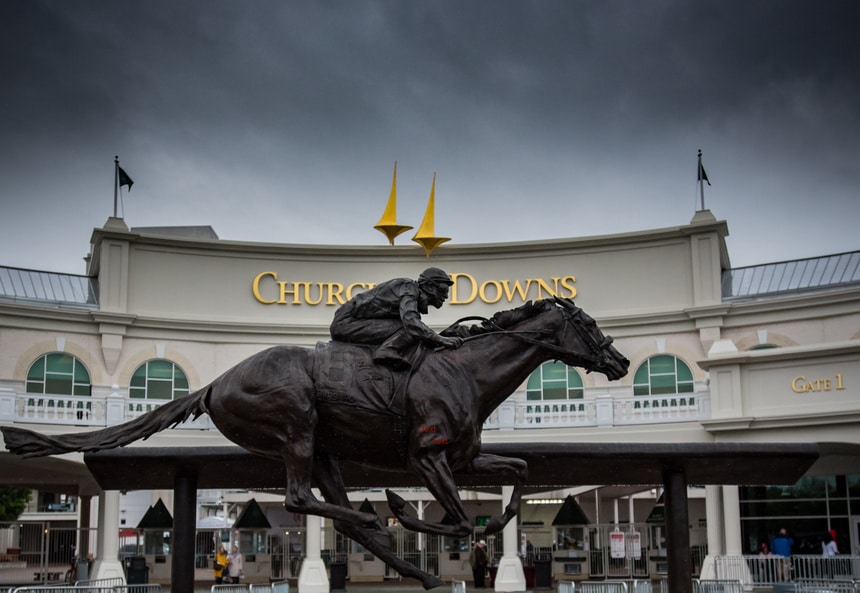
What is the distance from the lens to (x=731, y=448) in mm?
9031

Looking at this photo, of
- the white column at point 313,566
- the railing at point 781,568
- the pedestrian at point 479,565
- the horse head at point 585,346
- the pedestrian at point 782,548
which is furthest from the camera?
the pedestrian at point 479,565

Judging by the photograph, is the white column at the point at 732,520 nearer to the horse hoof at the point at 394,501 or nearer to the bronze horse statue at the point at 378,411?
the bronze horse statue at the point at 378,411

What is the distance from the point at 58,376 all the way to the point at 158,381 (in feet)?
9.97

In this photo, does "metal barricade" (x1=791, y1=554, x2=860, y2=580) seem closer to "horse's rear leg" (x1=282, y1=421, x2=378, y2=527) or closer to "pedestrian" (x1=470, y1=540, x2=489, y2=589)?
"pedestrian" (x1=470, y1=540, x2=489, y2=589)

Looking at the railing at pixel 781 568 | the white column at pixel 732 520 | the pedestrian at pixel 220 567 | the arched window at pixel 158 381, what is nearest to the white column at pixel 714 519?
the white column at pixel 732 520

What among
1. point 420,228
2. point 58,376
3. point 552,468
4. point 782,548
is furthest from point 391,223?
point 552,468

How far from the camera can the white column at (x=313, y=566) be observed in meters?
32.4

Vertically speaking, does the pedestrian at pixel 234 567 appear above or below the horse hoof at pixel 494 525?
below

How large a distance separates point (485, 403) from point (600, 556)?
95.7 ft

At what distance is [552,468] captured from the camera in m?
9.23

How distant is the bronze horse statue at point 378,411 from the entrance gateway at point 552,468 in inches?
27.4

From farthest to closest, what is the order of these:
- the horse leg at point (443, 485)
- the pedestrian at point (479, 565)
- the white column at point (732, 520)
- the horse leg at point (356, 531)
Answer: the pedestrian at point (479, 565)
the white column at point (732, 520)
the horse leg at point (356, 531)
the horse leg at point (443, 485)

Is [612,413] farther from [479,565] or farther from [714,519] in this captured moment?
[479,565]

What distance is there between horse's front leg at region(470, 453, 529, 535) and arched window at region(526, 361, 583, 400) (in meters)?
28.5
